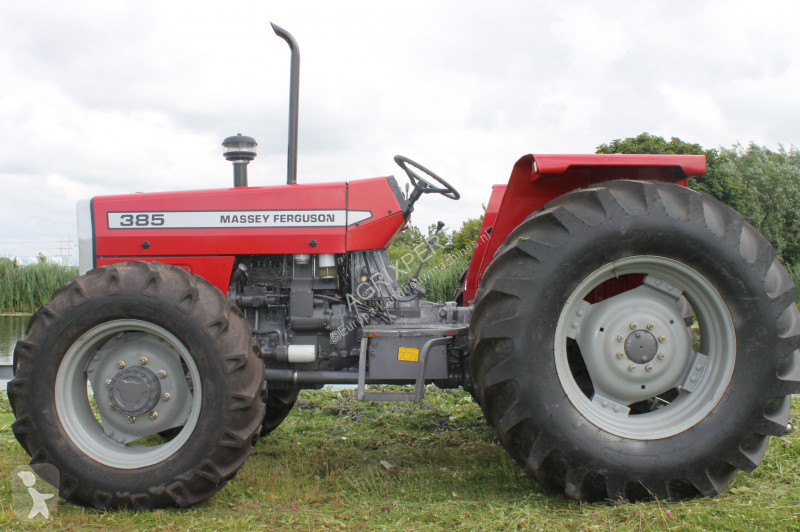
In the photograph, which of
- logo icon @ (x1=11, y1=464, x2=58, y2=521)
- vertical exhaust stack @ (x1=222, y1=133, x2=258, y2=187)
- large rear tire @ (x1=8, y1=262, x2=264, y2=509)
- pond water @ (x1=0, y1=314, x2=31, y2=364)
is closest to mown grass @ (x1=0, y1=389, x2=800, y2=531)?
logo icon @ (x1=11, y1=464, x2=58, y2=521)

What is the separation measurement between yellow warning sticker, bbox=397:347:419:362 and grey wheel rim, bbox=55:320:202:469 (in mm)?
1017

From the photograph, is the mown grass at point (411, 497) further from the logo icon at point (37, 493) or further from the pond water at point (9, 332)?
the pond water at point (9, 332)

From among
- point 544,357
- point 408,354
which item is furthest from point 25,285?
point 544,357

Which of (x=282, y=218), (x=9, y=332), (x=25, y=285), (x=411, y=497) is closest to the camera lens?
(x=411, y=497)

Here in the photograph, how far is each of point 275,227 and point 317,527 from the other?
1.59m

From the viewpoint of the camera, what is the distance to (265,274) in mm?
3797

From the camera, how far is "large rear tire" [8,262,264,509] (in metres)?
3.08

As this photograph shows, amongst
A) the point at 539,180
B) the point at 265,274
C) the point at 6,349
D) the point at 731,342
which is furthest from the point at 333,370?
the point at 6,349

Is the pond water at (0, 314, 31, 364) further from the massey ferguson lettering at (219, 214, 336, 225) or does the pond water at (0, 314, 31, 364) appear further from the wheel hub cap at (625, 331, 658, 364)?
the wheel hub cap at (625, 331, 658, 364)

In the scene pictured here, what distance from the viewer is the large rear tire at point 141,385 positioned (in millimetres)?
3078

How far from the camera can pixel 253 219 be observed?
3.69 m

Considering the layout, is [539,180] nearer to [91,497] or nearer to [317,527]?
[317,527]

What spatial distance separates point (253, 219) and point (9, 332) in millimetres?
7412

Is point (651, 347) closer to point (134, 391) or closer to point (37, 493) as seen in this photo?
point (134, 391)
